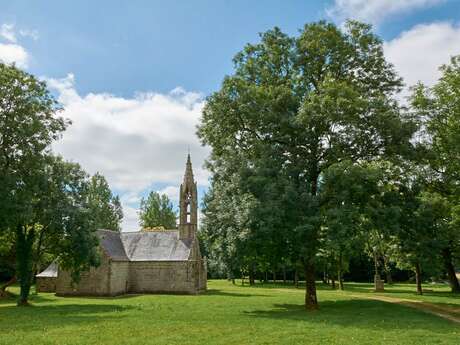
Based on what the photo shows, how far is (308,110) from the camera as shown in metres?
22.2

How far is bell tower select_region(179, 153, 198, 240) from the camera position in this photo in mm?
44875

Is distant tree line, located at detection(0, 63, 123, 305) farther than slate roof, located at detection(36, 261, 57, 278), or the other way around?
slate roof, located at detection(36, 261, 57, 278)

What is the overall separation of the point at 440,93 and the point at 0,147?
27.9 meters

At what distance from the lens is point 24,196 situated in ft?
86.5

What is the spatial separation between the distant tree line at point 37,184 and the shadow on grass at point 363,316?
1403cm

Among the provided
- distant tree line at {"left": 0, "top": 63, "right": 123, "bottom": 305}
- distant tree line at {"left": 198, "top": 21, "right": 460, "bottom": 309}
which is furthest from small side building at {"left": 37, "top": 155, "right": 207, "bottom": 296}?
distant tree line at {"left": 198, "top": 21, "right": 460, "bottom": 309}

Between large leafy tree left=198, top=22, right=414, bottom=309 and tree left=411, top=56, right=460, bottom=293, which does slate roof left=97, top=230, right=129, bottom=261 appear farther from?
tree left=411, top=56, right=460, bottom=293

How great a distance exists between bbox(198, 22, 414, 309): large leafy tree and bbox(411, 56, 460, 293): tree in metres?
2.28

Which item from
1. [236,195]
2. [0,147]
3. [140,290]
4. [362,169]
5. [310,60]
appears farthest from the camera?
[140,290]

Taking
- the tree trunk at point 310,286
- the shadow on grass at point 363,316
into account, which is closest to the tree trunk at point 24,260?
the shadow on grass at point 363,316

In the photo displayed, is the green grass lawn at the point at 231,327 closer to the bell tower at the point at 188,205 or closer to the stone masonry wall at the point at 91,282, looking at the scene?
the stone masonry wall at the point at 91,282

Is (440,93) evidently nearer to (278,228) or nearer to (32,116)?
(278,228)

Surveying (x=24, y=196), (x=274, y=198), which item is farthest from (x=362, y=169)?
(x=24, y=196)

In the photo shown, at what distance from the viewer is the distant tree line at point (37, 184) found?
1081 inches
